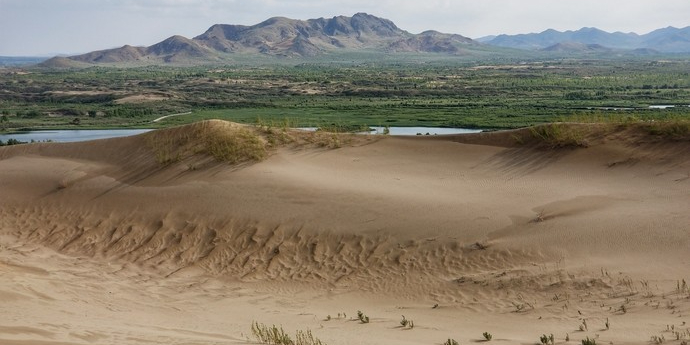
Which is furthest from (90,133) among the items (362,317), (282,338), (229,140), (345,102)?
(282,338)

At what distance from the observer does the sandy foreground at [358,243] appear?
11.0 meters

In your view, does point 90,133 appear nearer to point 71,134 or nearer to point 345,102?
point 71,134

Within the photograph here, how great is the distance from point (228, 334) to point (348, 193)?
761 centimetres

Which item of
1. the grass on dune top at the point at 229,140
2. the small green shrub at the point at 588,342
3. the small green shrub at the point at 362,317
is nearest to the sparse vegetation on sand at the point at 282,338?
the small green shrub at the point at 362,317

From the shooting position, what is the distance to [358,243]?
15516 mm

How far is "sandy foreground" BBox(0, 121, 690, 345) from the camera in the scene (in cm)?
1096

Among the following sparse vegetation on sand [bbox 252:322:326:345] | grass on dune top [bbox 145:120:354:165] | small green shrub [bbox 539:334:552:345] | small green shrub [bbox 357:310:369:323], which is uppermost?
grass on dune top [bbox 145:120:354:165]

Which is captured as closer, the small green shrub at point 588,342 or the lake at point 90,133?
the small green shrub at point 588,342

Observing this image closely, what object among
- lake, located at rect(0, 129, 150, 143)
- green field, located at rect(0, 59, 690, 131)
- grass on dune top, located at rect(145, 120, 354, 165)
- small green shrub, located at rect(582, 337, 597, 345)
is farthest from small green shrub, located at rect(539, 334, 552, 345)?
lake, located at rect(0, 129, 150, 143)

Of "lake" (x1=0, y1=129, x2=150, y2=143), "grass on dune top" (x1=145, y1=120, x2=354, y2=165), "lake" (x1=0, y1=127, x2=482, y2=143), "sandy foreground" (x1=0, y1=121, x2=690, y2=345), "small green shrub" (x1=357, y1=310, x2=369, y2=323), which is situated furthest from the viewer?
"lake" (x1=0, y1=129, x2=150, y2=143)

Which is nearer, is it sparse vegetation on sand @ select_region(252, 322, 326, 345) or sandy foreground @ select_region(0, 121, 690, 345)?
sparse vegetation on sand @ select_region(252, 322, 326, 345)

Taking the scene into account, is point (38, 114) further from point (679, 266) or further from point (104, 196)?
point (679, 266)

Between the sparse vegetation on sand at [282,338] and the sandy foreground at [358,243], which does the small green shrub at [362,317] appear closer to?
the sandy foreground at [358,243]

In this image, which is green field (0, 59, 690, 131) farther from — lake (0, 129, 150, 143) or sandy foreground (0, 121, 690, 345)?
sandy foreground (0, 121, 690, 345)
